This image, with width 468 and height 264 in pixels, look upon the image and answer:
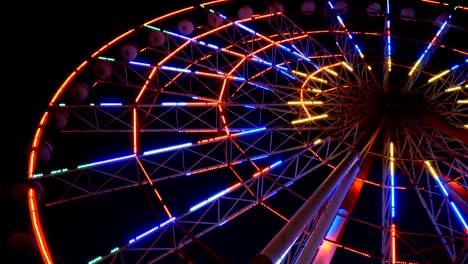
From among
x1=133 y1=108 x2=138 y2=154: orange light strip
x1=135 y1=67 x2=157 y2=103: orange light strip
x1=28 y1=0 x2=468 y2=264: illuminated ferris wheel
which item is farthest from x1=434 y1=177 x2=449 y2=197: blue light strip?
x1=135 y1=67 x2=157 y2=103: orange light strip

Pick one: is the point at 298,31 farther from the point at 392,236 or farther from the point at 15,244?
the point at 15,244

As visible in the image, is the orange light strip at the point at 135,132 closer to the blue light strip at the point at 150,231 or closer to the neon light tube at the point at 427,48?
the blue light strip at the point at 150,231

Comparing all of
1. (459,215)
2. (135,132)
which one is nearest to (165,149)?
(135,132)

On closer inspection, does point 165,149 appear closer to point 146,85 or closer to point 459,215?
point 146,85

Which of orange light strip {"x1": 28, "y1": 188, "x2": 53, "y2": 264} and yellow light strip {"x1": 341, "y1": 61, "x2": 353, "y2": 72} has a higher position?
yellow light strip {"x1": 341, "y1": 61, "x2": 353, "y2": 72}

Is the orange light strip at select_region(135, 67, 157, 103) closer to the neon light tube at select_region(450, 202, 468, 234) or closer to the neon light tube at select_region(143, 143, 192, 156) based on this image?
the neon light tube at select_region(143, 143, 192, 156)

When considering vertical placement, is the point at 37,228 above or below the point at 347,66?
below

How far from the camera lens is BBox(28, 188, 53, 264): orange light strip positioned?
8962mm

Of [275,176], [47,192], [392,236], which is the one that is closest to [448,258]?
[392,236]

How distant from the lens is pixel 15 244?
30.7 feet

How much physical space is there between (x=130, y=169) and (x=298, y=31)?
6.58 meters

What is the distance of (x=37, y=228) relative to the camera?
31.0 ft

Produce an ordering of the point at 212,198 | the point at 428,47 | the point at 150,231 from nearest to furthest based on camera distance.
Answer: the point at 150,231
the point at 212,198
the point at 428,47

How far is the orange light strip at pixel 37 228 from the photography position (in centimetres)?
896
